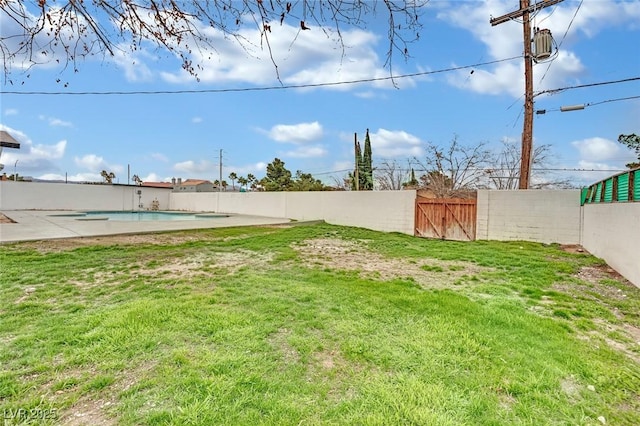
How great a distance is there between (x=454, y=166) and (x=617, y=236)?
28.6ft

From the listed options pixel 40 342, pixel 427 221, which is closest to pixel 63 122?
pixel 40 342

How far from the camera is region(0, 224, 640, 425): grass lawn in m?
1.64

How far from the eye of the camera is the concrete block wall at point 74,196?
695 inches

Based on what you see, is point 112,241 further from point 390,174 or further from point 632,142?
point 632,142

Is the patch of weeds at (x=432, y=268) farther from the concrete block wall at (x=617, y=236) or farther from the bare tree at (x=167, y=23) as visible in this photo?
the bare tree at (x=167, y=23)

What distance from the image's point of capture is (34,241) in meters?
6.56

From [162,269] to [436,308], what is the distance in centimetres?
383

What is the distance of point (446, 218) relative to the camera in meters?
9.96

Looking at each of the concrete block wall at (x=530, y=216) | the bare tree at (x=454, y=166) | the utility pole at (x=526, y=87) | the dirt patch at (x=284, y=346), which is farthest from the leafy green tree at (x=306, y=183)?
the dirt patch at (x=284, y=346)

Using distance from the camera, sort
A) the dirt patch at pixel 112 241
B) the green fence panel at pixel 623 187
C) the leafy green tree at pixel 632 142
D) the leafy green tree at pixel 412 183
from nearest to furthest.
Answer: the green fence panel at pixel 623 187, the dirt patch at pixel 112 241, the leafy green tree at pixel 632 142, the leafy green tree at pixel 412 183

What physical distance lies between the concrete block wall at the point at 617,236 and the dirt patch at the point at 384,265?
1903 mm

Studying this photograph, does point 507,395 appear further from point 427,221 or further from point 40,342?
point 427,221

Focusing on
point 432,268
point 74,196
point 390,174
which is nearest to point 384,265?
point 432,268

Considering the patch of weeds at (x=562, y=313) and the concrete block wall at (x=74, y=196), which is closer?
the patch of weeds at (x=562, y=313)
